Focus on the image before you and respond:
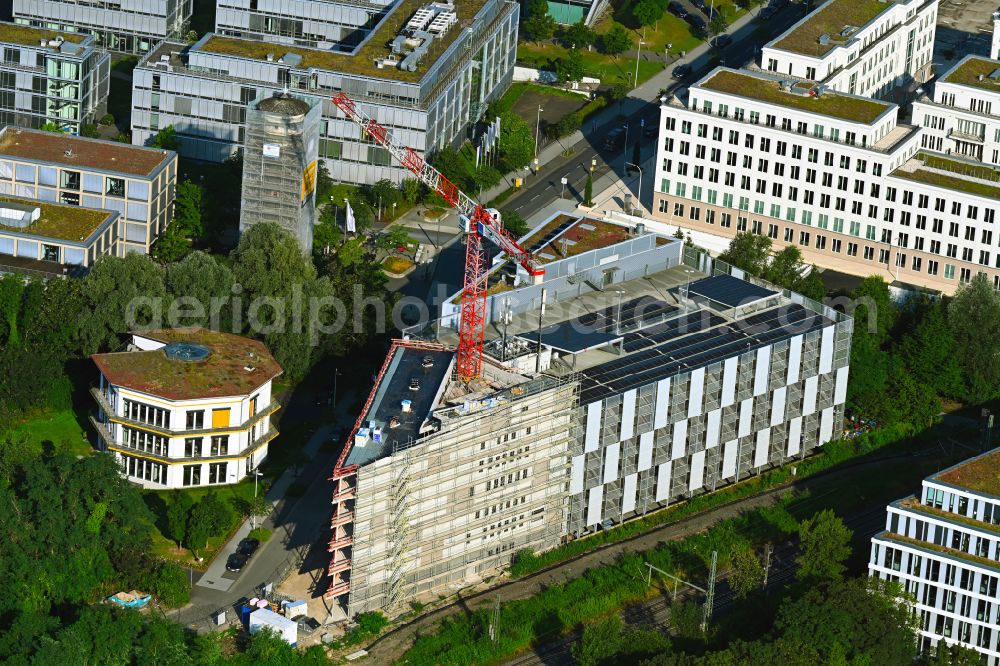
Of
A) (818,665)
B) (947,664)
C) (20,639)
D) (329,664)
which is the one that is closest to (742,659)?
(818,665)

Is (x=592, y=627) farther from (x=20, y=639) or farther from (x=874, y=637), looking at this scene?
(x=20, y=639)

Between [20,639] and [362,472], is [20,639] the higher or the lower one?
the lower one

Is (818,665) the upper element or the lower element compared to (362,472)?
lower

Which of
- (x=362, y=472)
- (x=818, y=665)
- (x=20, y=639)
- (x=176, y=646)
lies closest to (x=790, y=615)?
(x=818, y=665)

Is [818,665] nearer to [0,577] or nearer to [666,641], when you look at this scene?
[666,641]

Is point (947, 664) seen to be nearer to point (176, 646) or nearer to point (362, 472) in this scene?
point (362, 472)

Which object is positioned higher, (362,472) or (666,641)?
(362,472)

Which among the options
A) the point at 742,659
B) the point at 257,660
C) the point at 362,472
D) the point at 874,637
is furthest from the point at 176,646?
the point at 874,637
